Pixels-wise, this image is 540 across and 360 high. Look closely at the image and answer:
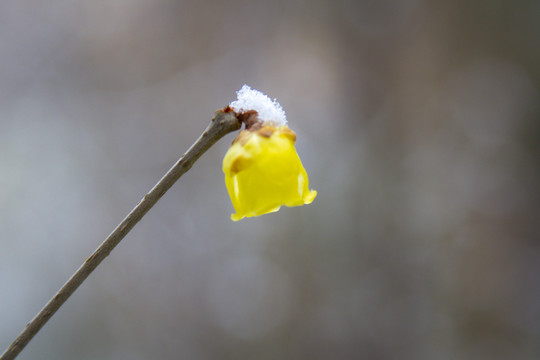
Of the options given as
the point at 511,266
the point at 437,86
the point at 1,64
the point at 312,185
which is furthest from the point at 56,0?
the point at 511,266

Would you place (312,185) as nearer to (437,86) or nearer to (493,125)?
(437,86)

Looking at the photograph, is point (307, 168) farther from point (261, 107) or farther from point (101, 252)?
point (101, 252)

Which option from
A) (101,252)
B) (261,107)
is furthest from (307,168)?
(101,252)

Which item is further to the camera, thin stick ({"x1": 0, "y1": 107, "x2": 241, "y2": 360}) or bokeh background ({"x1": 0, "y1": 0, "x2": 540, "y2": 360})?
bokeh background ({"x1": 0, "y1": 0, "x2": 540, "y2": 360})

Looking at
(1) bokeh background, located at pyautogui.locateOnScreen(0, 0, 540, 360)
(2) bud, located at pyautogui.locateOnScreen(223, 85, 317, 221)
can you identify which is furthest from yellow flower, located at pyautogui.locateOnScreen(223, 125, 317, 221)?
(1) bokeh background, located at pyautogui.locateOnScreen(0, 0, 540, 360)

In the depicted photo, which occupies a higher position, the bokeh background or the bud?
the bokeh background

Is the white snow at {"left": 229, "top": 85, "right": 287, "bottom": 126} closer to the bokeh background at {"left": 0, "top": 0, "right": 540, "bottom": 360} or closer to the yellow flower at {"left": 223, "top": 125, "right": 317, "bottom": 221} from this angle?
the yellow flower at {"left": 223, "top": 125, "right": 317, "bottom": 221}
